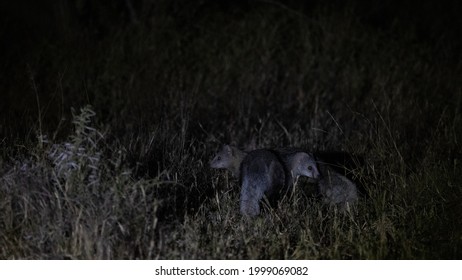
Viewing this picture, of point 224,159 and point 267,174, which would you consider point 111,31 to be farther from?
point 267,174

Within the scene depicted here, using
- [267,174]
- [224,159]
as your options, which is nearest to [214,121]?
[224,159]

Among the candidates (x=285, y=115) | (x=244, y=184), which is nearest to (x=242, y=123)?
(x=285, y=115)

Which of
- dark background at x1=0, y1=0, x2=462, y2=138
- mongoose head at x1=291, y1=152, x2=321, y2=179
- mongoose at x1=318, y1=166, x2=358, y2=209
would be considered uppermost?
mongoose head at x1=291, y1=152, x2=321, y2=179

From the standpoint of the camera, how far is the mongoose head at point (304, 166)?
5.68m

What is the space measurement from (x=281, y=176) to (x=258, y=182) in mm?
203

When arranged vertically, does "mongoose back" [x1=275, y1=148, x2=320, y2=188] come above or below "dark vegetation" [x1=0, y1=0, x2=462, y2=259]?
above

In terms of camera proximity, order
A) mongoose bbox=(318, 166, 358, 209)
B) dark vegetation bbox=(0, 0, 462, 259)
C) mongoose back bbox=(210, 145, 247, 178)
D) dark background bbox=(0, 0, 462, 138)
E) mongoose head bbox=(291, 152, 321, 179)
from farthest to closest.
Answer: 1. dark background bbox=(0, 0, 462, 138)
2. mongoose back bbox=(210, 145, 247, 178)
3. mongoose bbox=(318, 166, 358, 209)
4. mongoose head bbox=(291, 152, 321, 179)
5. dark vegetation bbox=(0, 0, 462, 259)

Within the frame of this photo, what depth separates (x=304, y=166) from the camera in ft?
18.7

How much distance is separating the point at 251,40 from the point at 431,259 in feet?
19.1

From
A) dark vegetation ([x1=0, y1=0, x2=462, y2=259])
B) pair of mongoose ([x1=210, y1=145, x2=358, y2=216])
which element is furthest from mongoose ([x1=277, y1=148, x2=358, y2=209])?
dark vegetation ([x1=0, y1=0, x2=462, y2=259])

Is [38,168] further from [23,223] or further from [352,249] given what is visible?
[352,249]

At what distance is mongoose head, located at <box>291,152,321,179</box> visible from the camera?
5684 millimetres

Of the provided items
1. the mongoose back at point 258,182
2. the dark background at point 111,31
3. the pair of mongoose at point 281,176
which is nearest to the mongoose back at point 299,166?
the pair of mongoose at point 281,176

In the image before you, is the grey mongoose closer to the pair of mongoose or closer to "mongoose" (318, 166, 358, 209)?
the pair of mongoose
